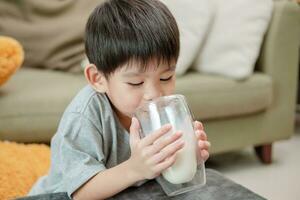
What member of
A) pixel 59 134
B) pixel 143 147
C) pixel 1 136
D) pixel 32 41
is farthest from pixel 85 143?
pixel 32 41

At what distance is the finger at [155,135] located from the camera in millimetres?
724

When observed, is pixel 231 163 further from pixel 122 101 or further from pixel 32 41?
pixel 122 101

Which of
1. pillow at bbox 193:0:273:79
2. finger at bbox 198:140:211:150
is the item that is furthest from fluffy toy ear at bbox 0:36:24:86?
finger at bbox 198:140:211:150

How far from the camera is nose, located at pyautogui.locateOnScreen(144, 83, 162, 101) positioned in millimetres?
838

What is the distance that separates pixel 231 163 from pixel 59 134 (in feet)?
4.27

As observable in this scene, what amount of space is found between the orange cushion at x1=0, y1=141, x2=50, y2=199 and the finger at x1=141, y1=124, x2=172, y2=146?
0.59 metres

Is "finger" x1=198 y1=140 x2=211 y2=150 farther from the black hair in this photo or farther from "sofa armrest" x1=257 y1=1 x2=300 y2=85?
"sofa armrest" x1=257 y1=1 x2=300 y2=85

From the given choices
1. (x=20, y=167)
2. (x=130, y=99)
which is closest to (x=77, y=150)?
(x=130, y=99)

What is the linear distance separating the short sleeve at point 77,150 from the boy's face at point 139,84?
7 centimetres

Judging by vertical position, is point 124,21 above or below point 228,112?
above

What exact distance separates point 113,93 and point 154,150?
205 millimetres

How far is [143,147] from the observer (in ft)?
2.46

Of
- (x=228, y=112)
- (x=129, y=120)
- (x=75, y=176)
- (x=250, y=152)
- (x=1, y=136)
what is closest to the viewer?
(x=75, y=176)

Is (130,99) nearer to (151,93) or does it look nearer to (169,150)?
(151,93)
